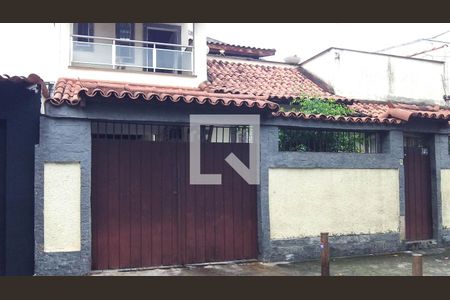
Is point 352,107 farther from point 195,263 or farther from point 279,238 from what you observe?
point 195,263

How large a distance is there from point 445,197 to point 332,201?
3247 mm

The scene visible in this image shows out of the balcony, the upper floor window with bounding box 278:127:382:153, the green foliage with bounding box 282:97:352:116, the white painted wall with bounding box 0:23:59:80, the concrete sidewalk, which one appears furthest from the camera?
the white painted wall with bounding box 0:23:59:80

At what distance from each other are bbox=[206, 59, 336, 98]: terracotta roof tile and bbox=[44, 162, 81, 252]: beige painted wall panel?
4.68 m

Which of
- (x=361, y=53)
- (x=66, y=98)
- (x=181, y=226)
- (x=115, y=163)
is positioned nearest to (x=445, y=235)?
(x=361, y=53)

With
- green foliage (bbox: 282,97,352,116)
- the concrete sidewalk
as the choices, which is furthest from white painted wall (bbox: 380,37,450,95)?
the concrete sidewalk

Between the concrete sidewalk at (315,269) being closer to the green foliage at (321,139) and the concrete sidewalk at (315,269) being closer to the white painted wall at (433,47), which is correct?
the green foliage at (321,139)

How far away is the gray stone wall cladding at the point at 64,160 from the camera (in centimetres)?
707

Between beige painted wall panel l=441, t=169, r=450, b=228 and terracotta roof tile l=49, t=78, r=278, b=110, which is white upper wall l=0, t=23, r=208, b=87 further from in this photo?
beige painted wall panel l=441, t=169, r=450, b=228

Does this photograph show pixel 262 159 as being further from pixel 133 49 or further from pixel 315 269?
pixel 133 49

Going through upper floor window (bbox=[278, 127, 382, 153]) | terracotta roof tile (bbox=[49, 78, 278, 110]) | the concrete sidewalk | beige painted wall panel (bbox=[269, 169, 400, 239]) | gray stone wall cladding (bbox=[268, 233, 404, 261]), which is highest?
terracotta roof tile (bbox=[49, 78, 278, 110])

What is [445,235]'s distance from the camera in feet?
33.6

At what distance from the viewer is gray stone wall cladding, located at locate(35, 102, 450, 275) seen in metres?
7.15

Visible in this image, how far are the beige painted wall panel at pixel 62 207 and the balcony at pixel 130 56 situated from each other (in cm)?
314

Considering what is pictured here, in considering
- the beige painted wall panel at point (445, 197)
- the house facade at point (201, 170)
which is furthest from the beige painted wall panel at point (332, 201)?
the beige painted wall panel at point (445, 197)
